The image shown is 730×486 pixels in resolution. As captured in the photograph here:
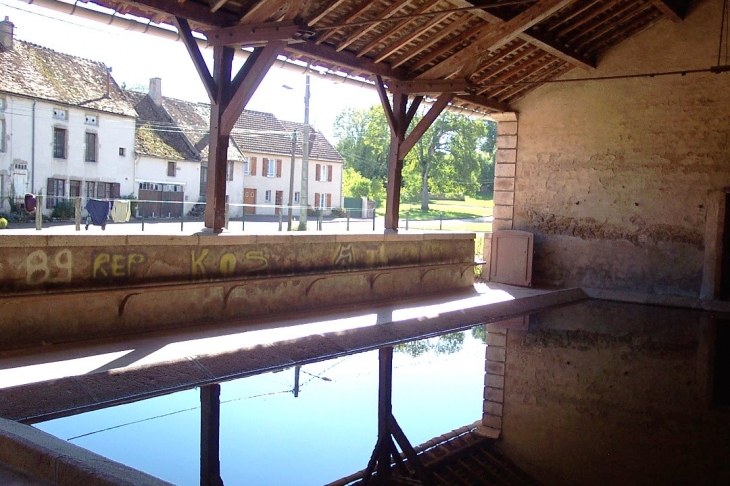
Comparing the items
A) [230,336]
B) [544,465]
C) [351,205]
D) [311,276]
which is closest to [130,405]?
[230,336]

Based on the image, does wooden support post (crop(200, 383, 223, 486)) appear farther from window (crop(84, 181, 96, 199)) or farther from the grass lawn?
the grass lawn

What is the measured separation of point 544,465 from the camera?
13.9ft

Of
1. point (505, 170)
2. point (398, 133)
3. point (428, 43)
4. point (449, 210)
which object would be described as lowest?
point (449, 210)

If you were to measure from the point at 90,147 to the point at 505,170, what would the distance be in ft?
62.6

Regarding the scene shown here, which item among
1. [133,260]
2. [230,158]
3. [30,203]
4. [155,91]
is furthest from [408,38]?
[155,91]

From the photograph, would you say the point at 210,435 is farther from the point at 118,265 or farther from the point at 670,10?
the point at 670,10

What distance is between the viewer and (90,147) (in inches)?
1030

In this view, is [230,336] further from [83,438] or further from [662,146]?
[662,146]

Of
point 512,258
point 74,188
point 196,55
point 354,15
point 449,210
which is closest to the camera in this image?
point 196,55

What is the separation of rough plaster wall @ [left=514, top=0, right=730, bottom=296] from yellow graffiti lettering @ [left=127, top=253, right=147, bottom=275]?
351 inches

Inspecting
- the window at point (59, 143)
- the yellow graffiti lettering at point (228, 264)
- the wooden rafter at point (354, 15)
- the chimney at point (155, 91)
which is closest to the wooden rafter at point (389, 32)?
the wooden rafter at point (354, 15)

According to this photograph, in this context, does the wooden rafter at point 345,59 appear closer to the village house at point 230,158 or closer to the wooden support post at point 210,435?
Result: the wooden support post at point 210,435

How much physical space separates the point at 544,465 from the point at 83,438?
2.98 m

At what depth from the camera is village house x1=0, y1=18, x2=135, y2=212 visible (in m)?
22.9
